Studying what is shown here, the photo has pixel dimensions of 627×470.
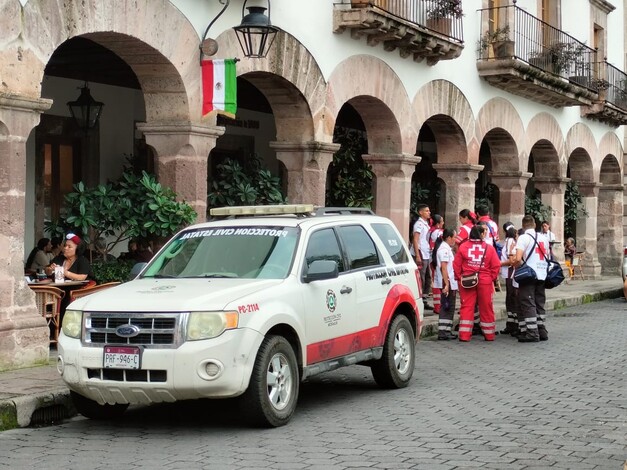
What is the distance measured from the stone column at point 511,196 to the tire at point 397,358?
13.7 m

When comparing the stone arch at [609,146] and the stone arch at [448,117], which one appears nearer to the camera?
the stone arch at [448,117]

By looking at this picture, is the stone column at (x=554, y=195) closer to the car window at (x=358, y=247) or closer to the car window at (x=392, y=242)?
the car window at (x=392, y=242)

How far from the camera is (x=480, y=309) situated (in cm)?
1516

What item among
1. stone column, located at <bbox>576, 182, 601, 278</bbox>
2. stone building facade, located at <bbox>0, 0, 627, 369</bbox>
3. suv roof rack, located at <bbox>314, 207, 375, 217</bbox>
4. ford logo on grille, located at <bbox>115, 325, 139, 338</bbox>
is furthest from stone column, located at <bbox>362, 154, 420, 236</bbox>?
stone column, located at <bbox>576, 182, 601, 278</bbox>

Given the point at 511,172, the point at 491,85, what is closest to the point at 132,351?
the point at 491,85

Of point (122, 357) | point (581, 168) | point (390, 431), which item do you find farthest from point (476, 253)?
point (581, 168)

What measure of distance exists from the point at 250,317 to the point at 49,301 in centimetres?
427

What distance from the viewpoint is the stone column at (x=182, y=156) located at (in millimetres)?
13523

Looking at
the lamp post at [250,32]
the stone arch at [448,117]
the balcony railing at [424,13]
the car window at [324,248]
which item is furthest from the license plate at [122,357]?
the stone arch at [448,117]

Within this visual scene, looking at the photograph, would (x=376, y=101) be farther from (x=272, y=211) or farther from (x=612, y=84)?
(x=612, y=84)

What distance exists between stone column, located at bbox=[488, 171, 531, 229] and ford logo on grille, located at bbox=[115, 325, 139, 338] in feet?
55.2

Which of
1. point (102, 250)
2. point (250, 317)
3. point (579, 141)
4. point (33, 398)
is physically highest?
point (579, 141)

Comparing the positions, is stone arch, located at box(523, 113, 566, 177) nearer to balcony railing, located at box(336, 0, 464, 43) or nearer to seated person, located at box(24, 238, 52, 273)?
balcony railing, located at box(336, 0, 464, 43)

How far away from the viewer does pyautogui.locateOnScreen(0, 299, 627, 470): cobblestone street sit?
735 centimetres
